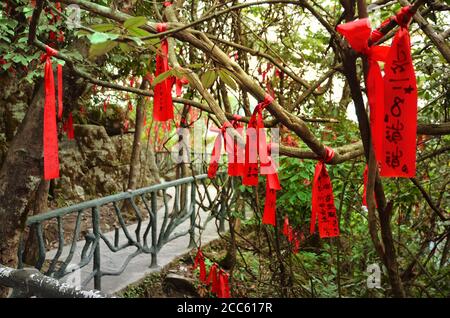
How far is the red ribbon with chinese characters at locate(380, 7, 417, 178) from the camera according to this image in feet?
3.44

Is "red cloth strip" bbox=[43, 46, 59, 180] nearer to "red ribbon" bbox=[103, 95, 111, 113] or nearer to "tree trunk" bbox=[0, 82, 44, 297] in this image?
"tree trunk" bbox=[0, 82, 44, 297]

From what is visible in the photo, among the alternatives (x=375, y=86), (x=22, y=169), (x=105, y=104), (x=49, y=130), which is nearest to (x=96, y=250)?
(x=22, y=169)

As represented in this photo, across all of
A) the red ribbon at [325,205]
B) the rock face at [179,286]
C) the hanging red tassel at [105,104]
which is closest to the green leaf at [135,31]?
the red ribbon at [325,205]

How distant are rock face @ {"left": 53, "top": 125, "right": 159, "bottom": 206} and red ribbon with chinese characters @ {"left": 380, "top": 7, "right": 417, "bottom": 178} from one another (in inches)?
230

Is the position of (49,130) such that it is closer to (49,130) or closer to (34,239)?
(49,130)

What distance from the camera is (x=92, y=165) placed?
22.9 feet

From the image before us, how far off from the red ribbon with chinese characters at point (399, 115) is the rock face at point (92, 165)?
585 centimetres

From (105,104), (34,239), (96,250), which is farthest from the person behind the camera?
(105,104)

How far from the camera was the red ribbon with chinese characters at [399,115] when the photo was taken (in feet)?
3.44

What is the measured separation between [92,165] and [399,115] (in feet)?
21.1

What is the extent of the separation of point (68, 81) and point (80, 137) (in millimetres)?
4253

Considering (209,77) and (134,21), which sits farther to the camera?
(209,77)

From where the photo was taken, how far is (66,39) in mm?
3150
